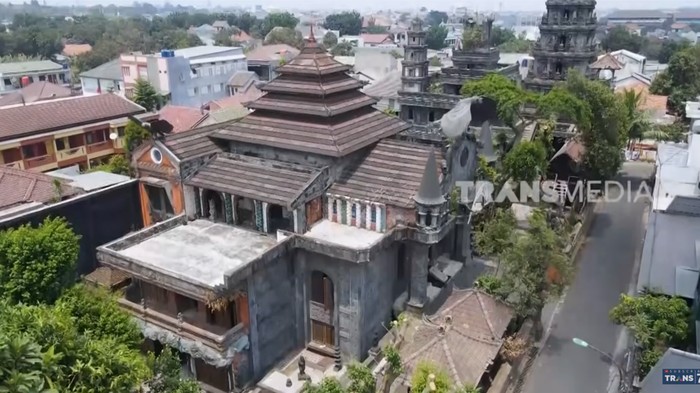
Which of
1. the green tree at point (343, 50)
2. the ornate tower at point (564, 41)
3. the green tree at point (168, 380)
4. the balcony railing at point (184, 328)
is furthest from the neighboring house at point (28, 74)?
the green tree at point (168, 380)

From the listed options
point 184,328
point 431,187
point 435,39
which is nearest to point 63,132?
point 184,328

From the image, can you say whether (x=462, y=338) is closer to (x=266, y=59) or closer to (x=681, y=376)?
(x=681, y=376)

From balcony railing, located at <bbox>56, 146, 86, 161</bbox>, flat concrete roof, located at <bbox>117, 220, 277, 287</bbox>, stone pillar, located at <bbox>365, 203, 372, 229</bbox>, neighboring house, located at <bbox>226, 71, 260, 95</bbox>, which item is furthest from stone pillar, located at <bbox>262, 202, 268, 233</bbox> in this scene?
neighboring house, located at <bbox>226, 71, 260, 95</bbox>

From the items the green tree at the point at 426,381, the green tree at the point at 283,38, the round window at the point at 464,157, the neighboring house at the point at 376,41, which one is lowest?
the green tree at the point at 426,381

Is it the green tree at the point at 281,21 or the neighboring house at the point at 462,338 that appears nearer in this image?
the neighboring house at the point at 462,338

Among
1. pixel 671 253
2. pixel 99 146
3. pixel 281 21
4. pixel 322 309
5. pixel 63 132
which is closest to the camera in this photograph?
pixel 322 309

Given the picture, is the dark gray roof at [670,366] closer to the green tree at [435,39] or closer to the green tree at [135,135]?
the green tree at [135,135]
